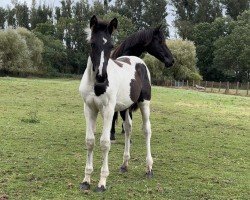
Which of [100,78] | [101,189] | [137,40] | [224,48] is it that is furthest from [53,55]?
[100,78]

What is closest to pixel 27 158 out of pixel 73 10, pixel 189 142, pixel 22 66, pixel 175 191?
pixel 175 191

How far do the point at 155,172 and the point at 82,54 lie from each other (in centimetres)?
6566

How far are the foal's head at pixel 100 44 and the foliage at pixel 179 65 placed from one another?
49.0 metres

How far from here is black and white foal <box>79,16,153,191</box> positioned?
567 centimetres

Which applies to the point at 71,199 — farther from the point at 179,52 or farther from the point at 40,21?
the point at 40,21

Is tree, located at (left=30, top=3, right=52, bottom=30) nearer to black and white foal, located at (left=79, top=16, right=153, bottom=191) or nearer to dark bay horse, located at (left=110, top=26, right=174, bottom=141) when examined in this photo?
dark bay horse, located at (left=110, top=26, right=174, bottom=141)

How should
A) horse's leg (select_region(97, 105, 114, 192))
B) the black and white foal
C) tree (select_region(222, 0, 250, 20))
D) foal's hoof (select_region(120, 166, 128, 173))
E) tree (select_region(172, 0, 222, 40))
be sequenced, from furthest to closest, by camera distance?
tree (select_region(222, 0, 250, 20)) < tree (select_region(172, 0, 222, 40)) < foal's hoof (select_region(120, 166, 128, 173)) < horse's leg (select_region(97, 105, 114, 192)) < the black and white foal

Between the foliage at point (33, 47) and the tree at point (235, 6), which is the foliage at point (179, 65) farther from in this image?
the tree at point (235, 6)

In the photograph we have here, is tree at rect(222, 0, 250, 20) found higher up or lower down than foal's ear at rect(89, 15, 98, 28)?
higher up

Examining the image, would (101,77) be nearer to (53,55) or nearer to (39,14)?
(53,55)

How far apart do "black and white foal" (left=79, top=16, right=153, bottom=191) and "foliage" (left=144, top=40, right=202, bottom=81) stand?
47847mm

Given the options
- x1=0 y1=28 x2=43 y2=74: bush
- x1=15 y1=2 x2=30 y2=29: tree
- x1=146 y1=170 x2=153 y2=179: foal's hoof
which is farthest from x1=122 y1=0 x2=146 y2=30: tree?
x1=146 y1=170 x2=153 y2=179: foal's hoof

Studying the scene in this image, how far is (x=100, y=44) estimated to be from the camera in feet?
18.6

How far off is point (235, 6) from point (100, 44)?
78722 mm
